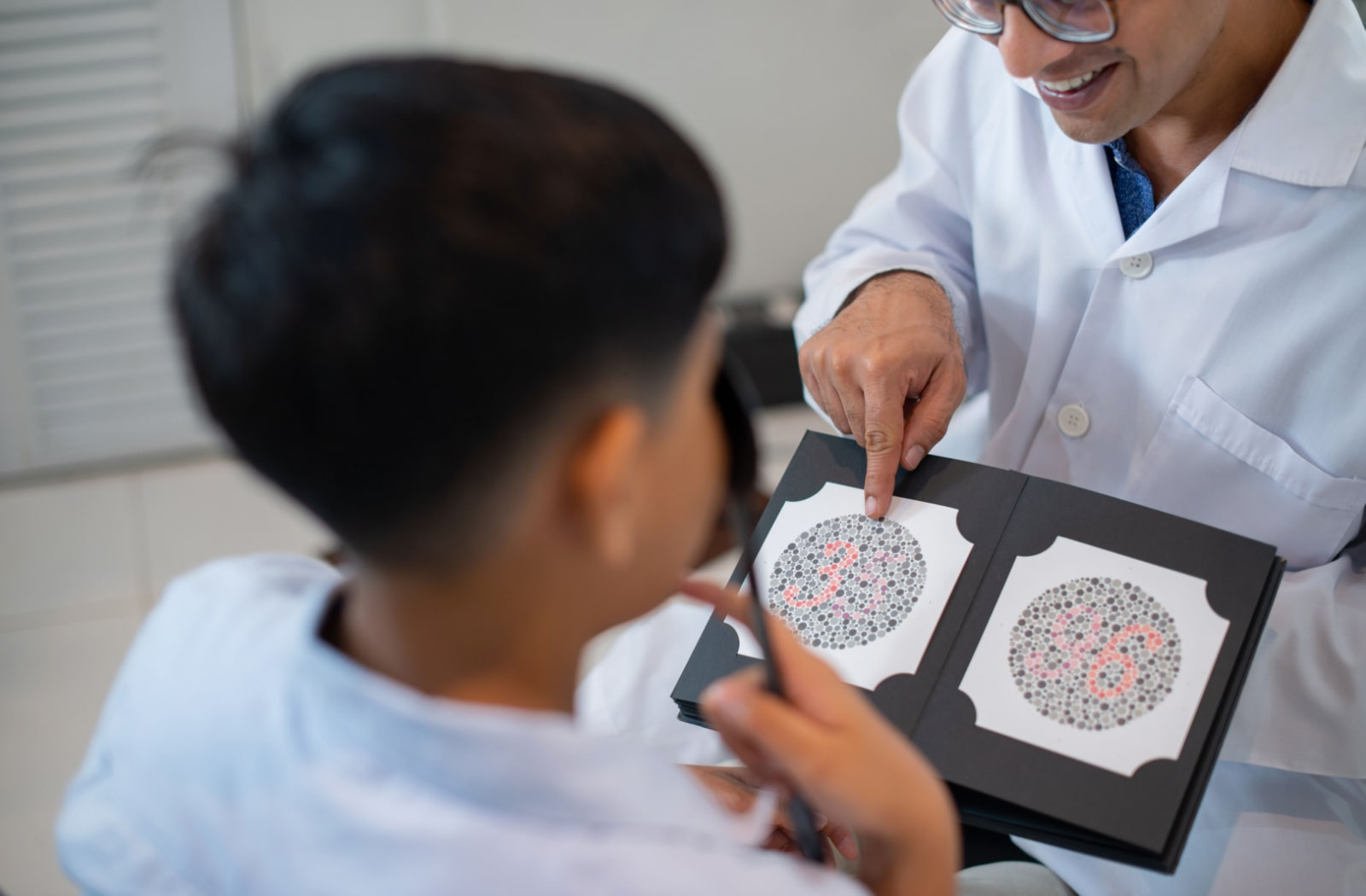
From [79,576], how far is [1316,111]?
1766mm

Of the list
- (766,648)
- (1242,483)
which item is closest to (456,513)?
(766,648)

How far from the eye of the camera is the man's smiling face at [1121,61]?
2.90ft

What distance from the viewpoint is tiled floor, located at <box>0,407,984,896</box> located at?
154 cm

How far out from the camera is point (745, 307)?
2289 mm

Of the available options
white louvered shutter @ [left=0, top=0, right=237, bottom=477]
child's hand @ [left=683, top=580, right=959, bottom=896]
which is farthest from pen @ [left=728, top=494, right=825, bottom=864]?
white louvered shutter @ [left=0, top=0, right=237, bottom=477]

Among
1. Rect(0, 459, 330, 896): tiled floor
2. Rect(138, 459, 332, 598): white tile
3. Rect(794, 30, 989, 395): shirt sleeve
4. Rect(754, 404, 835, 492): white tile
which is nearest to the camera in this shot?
Rect(794, 30, 989, 395): shirt sleeve

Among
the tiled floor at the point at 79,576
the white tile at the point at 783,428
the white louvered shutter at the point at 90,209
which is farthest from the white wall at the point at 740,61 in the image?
the tiled floor at the point at 79,576

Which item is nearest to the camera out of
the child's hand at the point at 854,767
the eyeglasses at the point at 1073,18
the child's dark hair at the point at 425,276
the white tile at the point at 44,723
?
the child's dark hair at the point at 425,276

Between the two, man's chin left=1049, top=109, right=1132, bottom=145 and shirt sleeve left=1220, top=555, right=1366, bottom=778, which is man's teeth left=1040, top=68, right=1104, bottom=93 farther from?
shirt sleeve left=1220, top=555, right=1366, bottom=778

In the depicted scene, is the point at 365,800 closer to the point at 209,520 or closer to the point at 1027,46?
the point at 1027,46

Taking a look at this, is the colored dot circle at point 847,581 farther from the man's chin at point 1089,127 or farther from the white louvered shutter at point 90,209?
A: the white louvered shutter at point 90,209

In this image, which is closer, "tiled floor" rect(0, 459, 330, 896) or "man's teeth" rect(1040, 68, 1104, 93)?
"man's teeth" rect(1040, 68, 1104, 93)

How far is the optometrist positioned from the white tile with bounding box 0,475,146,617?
4.32 ft

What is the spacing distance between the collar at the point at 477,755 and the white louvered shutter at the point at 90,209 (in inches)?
54.8
